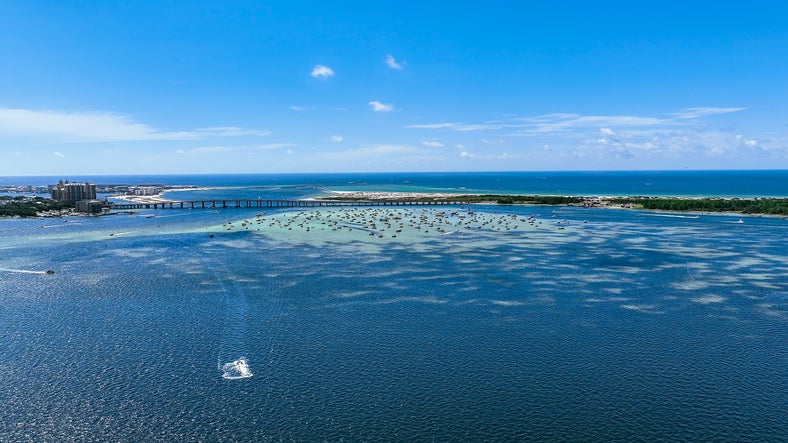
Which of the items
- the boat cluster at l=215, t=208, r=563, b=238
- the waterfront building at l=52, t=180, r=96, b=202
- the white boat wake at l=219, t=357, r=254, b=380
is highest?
the waterfront building at l=52, t=180, r=96, b=202

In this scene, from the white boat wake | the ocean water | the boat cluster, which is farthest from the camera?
the boat cluster

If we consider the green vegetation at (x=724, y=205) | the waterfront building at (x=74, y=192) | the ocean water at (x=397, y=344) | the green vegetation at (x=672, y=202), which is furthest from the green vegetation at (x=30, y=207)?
the green vegetation at (x=724, y=205)

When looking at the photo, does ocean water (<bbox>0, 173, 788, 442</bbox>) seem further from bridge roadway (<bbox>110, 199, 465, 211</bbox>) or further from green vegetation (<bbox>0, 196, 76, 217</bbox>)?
bridge roadway (<bbox>110, 199, 465, 211</bbox>)

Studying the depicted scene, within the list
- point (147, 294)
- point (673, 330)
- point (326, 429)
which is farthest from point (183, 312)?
point (673, 330)

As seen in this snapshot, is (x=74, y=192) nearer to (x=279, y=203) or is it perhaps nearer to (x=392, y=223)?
(x=279, y=203)

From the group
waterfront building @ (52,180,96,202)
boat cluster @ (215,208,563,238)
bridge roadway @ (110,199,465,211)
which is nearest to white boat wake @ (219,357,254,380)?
boat cluster @ (215,208,563,238)

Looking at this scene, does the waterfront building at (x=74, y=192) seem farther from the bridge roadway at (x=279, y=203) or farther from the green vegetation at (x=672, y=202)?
the green vegetation at (x=672, y=202)

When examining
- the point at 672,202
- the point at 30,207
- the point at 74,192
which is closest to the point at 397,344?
the point at 672,202
